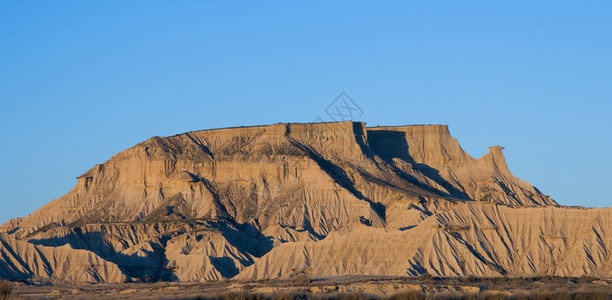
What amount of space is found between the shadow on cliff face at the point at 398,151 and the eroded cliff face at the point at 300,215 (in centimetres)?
17

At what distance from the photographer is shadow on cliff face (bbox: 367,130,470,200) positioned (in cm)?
16415

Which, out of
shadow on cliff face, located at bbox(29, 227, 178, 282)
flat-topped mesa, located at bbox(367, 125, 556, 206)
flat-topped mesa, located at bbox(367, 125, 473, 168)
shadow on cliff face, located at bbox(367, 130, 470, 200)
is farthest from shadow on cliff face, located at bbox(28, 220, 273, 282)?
flat-topped mesa, located at bbox(367, 125, 473, 168)

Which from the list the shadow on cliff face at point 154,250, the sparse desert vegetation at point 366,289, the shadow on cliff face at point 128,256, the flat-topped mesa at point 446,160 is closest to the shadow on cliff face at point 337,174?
the flat-topped mesa at point 446,160

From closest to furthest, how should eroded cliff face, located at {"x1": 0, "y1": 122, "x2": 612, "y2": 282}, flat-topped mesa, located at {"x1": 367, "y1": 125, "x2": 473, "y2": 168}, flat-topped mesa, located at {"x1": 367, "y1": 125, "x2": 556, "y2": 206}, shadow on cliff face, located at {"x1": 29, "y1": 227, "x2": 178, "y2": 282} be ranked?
eroded cliff face, located at {"x1": 0, "y1": 122, "x2": 612, "y2": 282}
shadow on cliff face, located at {"x1": 29, "y1": 227, "x2": 178, "y2": 282}
flat-topped mesa, located at {"x1": 367, "y1": 125, "x2": 556, "y2": 206}
flat-topped mesa, located at {"x1": 367, "y1": 125, "x2": 473, "y2": 168}

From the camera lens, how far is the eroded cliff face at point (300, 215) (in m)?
132

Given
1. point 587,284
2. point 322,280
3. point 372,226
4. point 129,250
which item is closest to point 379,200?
point 372,226

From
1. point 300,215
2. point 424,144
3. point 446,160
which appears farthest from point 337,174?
point 446,160

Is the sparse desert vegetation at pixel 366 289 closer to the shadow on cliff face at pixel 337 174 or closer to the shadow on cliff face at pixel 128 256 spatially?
the shadow on cliff face at pixel 128 256

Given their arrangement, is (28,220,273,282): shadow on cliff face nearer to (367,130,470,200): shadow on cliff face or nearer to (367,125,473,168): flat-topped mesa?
(367,130,470,200): shadow on cliff face

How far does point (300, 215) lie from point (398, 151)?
21.9m

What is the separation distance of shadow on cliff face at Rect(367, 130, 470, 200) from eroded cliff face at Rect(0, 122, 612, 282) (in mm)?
170

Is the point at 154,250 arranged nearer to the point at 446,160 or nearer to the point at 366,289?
the point at 446,160

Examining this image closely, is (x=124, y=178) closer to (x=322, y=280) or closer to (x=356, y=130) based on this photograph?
(x=356, y=130)

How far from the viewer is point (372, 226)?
142 meters
